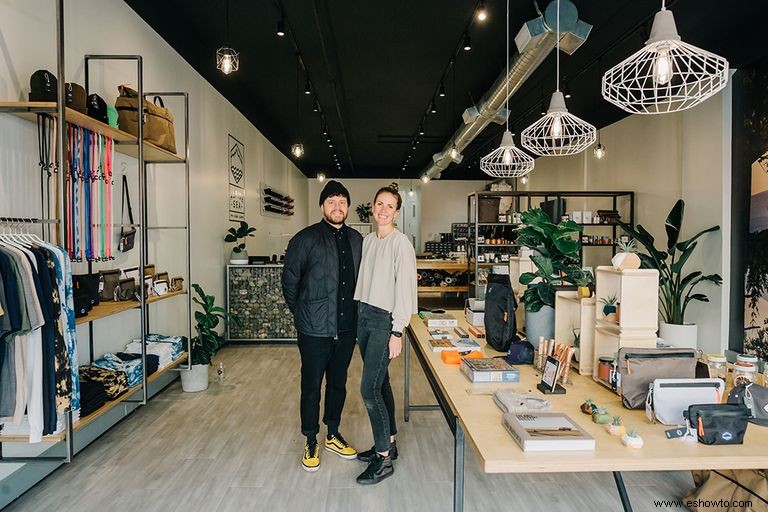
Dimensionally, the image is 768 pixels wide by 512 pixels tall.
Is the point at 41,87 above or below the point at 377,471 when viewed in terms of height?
above

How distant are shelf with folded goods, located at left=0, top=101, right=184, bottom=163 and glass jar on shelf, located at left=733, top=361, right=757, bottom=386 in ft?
10.5

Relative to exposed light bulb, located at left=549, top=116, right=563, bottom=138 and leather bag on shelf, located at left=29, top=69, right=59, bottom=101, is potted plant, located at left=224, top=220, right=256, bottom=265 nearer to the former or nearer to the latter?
leather bag on shelf, located at left=29, top=69, right=59, bottom=101

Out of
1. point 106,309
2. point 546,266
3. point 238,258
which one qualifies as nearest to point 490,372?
point 546,266

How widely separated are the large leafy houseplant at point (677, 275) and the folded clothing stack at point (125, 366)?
15.5ft

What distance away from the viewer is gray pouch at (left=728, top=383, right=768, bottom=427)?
1.52 meters

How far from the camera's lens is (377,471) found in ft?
8.64

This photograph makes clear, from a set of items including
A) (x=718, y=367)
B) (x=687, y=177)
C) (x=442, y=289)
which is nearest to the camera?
(x=718, y=367)


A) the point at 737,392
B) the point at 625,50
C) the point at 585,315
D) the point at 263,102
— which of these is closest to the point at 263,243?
the point at 263,102

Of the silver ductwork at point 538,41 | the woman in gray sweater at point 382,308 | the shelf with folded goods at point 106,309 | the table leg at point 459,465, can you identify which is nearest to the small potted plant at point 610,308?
the table leg at point 459,465

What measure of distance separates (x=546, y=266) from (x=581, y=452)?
1.21 metres

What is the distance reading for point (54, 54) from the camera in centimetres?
290

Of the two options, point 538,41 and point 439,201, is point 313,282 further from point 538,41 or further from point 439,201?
point 439,201

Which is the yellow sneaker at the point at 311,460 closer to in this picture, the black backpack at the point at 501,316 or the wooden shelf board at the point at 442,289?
the black backpack at the point at 501,316

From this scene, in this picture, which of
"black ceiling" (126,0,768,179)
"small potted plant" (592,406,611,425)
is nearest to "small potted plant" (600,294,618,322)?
"small potted plant" (592,406,611,425)
